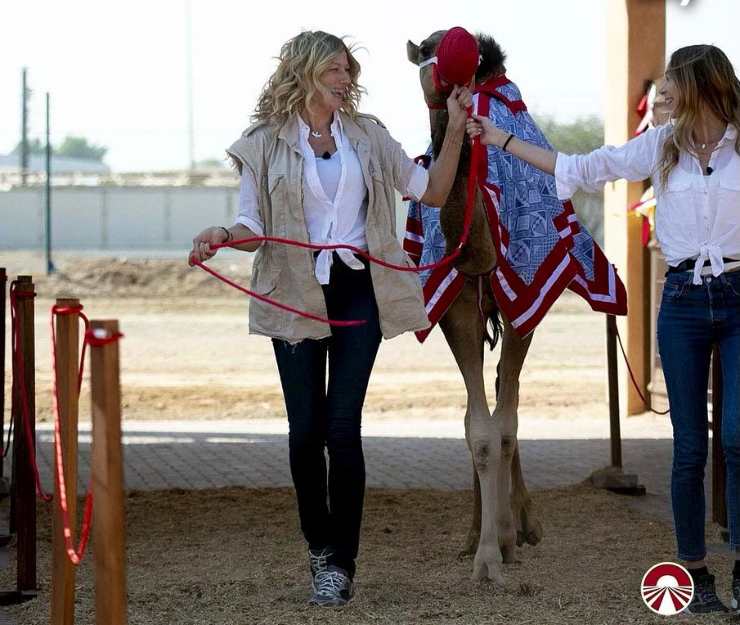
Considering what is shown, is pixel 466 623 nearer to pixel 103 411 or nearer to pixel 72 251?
pixel 103 411

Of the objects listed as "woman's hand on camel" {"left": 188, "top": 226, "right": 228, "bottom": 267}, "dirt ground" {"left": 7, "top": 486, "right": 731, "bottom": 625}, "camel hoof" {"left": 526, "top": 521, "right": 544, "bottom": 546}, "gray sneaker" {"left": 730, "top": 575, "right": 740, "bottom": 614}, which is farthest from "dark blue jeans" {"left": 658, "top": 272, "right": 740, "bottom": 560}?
"woman's hand on camel" {"left": 188, "top": 226, "right": 228, "bottom": 267}

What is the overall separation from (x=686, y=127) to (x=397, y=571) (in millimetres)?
2293

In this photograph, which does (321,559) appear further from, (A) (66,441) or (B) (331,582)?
(A) (66,441)

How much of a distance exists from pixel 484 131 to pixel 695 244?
89cm

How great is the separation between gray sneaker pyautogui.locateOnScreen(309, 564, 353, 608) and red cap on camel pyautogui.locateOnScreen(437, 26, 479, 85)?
6.09ft

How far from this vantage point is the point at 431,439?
34.0 feet

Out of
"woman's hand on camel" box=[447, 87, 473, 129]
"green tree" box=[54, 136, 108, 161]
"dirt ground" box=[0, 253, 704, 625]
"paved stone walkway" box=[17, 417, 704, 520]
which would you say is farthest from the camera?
"green tree" box=[54, 136, 108, 161]

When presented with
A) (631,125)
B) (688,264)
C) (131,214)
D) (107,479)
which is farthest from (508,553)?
(131,214)

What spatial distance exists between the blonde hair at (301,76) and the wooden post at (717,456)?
2524 mm

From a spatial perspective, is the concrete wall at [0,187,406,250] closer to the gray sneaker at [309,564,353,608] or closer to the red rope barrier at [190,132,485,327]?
the red rope barrier at [190,132,485,327]

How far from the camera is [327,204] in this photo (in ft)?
15.3

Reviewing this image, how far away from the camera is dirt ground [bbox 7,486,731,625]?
4.71m

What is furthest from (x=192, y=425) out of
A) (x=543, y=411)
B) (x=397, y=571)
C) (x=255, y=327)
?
(x=255, y=327)

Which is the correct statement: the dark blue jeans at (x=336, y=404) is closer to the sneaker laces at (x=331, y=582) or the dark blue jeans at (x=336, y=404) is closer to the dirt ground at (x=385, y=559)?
the sneaker laces at (x=331, y=582)
